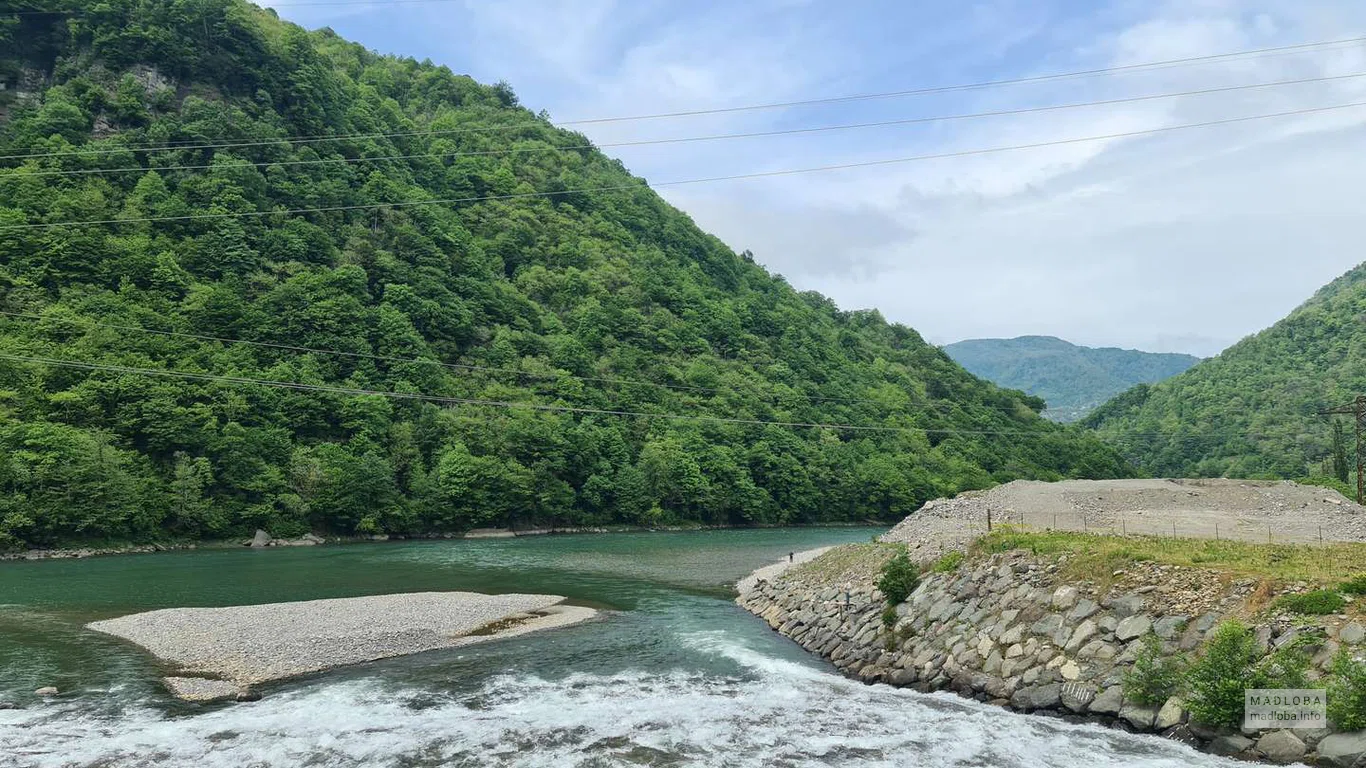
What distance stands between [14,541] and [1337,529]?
3381 inches

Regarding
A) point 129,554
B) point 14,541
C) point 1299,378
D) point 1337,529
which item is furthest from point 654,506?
point 1299,378

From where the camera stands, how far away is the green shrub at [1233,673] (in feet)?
53.4

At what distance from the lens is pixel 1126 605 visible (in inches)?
814

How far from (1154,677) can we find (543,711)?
1582cm

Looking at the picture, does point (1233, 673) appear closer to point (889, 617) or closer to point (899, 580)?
point (889, 617)

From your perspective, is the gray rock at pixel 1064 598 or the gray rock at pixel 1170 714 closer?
the gray rock at pixel 1170 714

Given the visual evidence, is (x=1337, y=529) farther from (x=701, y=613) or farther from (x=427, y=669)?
(x=427, y=669)

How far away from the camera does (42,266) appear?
72.1m

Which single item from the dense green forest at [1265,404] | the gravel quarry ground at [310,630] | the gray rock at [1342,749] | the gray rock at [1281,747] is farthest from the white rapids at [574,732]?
the dense green forest at [1265,404]

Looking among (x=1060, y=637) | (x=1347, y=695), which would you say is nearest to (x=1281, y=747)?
(x=1347, y=695)

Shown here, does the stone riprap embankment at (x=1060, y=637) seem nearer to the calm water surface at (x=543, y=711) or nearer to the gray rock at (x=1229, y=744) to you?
the gray rock at (x=1229, y=744)

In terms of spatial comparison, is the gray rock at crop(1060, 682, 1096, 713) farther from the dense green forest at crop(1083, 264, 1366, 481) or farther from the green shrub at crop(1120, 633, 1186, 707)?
the dense green forest at crop(1083, 264, 1366, 481)

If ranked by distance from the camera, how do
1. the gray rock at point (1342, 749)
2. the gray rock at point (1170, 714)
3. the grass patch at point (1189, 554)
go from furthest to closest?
the grass patch at point (1189, 554), the gray rock at point (1170, 714), the gray rock at point (1342, 749)

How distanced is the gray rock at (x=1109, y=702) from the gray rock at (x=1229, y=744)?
2.26 m
